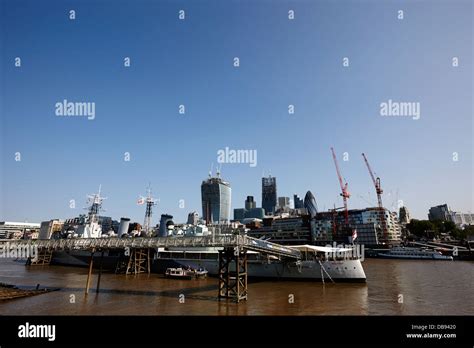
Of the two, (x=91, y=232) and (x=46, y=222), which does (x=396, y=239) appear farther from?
(x=46, y=222)

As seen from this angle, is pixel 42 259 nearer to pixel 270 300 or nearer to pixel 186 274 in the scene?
→ pixel 186 274

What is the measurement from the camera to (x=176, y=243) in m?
44.1

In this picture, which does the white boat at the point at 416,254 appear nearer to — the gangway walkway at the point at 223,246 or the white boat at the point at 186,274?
the gangway walkway at the point at 223,246

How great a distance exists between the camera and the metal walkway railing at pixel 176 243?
38.1 meters

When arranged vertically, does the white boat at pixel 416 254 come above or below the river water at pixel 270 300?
below

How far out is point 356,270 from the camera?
48.5 metres

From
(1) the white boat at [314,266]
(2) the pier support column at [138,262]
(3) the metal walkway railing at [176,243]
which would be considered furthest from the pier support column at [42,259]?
(1) the white boat at [314,266]

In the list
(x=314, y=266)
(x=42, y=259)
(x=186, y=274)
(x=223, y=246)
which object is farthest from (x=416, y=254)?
(x=42, y=259)

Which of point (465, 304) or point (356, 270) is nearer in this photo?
point (465, 304)

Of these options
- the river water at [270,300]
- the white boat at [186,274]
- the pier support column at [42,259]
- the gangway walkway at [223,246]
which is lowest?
the pier support column at [42,259]
